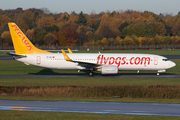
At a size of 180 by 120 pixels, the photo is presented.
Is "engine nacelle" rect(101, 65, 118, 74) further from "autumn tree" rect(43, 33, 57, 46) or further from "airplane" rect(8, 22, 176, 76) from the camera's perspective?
"autumn tree" rect(43, 33, 57, 46)

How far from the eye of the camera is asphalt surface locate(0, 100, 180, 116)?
57.0 ft

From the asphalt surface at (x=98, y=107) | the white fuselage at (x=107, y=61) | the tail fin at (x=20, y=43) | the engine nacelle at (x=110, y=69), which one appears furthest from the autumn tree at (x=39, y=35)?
the asphalt surface at (x=98, y=107)

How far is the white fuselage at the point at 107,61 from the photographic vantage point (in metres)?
39.6

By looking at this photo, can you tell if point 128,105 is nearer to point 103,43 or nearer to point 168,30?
point 103,43

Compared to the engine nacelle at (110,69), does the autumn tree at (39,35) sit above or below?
above

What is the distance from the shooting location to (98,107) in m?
18.8

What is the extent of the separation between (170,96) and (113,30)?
154312 mm

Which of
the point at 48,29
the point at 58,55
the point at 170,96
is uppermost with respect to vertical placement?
the point at 48,29

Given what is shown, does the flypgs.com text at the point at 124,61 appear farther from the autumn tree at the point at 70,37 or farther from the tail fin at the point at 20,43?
the autumn tree at the point at 70,37

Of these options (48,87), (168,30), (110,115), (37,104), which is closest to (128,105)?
(110,115)

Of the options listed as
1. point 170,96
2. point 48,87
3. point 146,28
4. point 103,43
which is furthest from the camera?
point 146,28

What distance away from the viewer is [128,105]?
19516mm

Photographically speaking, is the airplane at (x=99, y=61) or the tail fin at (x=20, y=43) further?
the tail fin at (x=20, y=43)

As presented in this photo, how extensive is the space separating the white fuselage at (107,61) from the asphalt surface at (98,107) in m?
19.5
